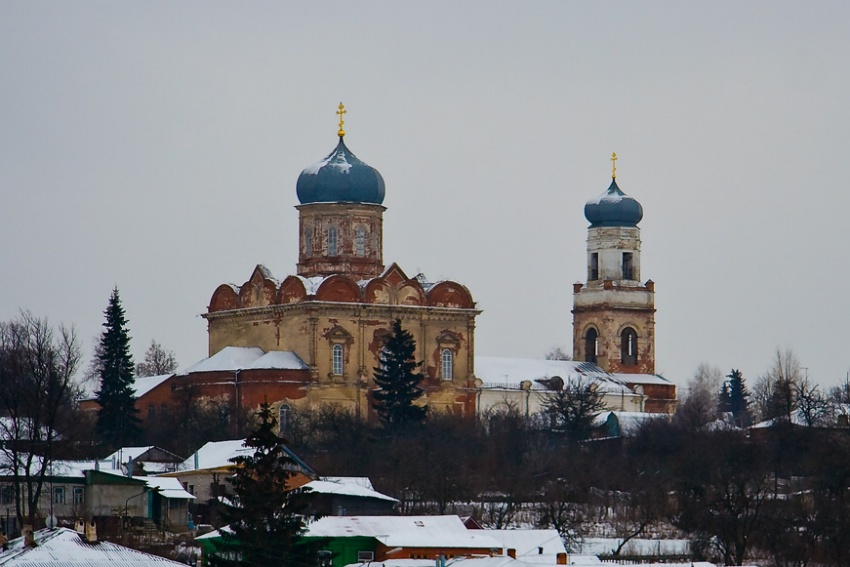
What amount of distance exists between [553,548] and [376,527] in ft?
9.50

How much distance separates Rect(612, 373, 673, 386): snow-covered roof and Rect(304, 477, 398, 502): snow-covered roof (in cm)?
2400

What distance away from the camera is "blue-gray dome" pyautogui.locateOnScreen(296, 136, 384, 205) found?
69062mm

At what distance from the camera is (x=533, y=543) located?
4778 centimetres

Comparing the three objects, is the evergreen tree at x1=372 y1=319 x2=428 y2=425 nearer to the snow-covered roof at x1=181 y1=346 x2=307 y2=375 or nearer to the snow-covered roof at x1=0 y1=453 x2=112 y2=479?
the snow-covered roof at x1=181 y1=346 x2=307 y2=375

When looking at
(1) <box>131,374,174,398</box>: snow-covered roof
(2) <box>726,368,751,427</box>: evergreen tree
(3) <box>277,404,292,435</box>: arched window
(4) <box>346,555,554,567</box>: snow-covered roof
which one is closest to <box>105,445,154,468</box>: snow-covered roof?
(3) <box>277,404,292,435</box>: arched window

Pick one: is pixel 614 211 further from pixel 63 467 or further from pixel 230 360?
pixel 63 467

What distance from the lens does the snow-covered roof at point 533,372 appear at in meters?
72.6

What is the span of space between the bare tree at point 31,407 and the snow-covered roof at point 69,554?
8.66 metres

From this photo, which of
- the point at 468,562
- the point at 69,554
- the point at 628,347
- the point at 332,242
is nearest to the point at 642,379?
the point at 628,347

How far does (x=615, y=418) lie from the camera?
69.0 m

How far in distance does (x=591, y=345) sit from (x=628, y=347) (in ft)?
3.65

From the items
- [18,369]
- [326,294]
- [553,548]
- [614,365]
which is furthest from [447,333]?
[553,548]

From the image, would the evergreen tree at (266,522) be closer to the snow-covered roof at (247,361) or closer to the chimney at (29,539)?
the chimney at (29,539)

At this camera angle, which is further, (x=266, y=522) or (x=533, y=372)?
(x=533, y=372)
